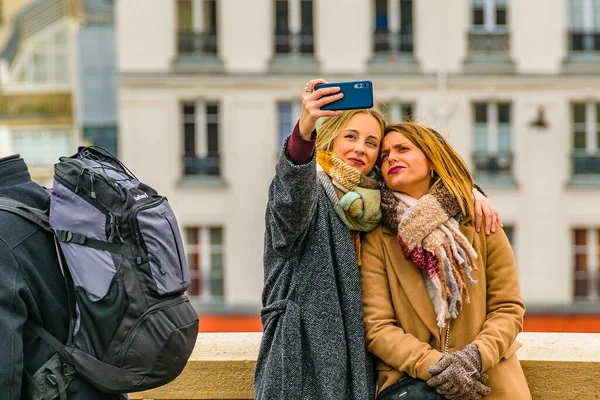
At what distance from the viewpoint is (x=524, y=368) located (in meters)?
3.19

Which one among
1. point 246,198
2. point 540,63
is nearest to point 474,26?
point 540,63

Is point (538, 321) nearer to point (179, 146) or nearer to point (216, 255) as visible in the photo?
point (216, 255)

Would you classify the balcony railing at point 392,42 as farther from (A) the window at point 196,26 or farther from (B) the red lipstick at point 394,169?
(B) the red lipstick at point 394,169

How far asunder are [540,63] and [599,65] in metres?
1.48

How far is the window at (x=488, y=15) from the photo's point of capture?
20.7 m

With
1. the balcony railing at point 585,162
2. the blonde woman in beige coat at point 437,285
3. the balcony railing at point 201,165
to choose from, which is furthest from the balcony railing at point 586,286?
the blonde woman in beige coat at point 437,285

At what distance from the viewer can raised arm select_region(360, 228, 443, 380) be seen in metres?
2.66

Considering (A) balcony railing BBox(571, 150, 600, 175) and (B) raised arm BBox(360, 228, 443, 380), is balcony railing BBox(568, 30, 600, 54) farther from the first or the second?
(B) raised arm BBox(360, 228, 443, 380)

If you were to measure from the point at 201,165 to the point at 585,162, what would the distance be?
973 cm

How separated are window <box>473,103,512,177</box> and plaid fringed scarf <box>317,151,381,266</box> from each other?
18320mm

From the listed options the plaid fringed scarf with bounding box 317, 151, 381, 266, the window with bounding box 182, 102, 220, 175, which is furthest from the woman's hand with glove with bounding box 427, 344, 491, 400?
the window with bounding box 182, 102, 220, 175

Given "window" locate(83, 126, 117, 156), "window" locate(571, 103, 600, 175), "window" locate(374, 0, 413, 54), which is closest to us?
"window" locate(571, 103, 600, 175)

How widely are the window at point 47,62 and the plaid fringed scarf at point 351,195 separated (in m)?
20.9

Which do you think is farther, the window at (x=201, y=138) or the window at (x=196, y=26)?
the window at (x=196, y=26)
